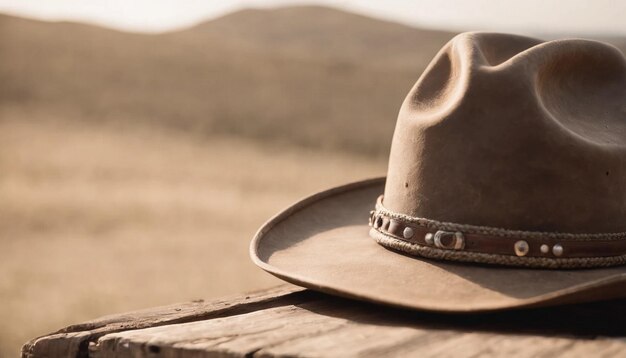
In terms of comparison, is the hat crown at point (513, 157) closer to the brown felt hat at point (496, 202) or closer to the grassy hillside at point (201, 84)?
the brown felt hat at point (496, 202)

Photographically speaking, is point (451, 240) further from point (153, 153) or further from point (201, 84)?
point (201, 84)

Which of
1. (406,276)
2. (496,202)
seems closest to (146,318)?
(406,276)

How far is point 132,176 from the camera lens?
1366 cm

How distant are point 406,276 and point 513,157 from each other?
1.26 feet

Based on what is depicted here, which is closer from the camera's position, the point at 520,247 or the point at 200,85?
the point at 520,247

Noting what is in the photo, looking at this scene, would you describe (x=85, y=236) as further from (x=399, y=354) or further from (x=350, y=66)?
(x=350, y=66)

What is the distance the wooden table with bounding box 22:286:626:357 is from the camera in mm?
1577

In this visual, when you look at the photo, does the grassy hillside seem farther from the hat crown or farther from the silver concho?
the silver concho

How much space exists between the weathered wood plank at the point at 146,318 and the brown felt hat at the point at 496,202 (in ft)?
0.33

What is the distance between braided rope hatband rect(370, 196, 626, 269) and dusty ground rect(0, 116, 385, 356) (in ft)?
16.8

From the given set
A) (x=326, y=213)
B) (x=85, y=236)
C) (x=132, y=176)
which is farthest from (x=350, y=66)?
(x=326, y=213)

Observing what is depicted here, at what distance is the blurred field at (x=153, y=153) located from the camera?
8609 mm

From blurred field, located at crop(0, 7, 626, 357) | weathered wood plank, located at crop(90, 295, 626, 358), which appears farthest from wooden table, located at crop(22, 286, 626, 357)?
blurred field, located at crop(0, 7, 626, 357)

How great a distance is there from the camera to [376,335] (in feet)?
5.50
